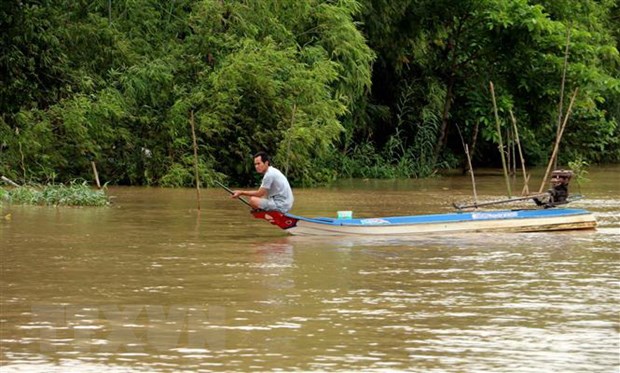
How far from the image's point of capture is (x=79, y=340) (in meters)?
9.98

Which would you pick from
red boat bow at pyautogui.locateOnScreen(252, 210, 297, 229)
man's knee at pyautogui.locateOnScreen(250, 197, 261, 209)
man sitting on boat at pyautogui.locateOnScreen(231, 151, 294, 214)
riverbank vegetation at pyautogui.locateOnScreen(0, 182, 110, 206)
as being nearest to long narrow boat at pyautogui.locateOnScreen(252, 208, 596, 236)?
red boat bow at pyautogui.locateOnScreen(252, 210, 297, 229)

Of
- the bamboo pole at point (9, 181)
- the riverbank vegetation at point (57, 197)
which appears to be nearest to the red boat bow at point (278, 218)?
the riverbank vegetation at point (57, 197)

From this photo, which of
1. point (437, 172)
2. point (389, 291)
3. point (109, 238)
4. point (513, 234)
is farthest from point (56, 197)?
point (437, 172)

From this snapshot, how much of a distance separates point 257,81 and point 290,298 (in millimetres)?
17008

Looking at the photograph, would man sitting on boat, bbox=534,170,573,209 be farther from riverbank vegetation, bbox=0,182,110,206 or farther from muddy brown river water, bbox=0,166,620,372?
riverbank vegetation, bbox=0,182,110,206

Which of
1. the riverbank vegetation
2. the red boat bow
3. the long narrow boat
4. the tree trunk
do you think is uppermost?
the tree trunk

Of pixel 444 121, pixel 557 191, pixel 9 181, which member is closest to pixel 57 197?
pixel 9 181

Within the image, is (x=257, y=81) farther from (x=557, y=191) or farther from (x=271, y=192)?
(x=271, y=192)

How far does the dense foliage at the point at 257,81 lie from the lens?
91.7 feet

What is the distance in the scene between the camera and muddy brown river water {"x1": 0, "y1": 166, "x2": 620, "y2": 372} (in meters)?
9.51

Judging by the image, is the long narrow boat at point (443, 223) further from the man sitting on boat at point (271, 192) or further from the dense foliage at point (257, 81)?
the dense foliage at point (257, 81)

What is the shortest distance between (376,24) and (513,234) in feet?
57.7

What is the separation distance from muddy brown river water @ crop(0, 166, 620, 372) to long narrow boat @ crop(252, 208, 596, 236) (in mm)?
160

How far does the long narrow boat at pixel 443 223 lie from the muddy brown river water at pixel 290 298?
0.53 feet
